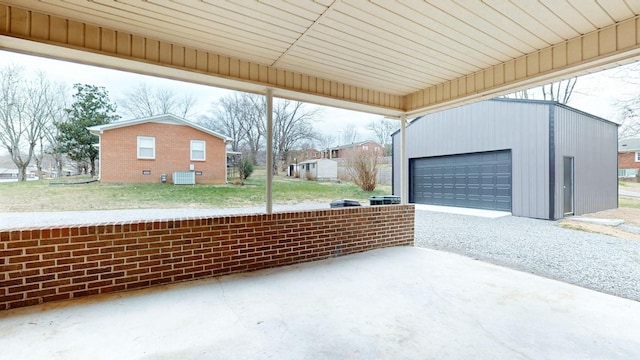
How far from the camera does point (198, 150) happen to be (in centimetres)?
339

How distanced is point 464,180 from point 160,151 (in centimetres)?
935

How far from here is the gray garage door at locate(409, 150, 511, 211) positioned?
8852 millimetres

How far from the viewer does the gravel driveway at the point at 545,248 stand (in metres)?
3.57

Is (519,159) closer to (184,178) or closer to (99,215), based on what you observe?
(184,178)

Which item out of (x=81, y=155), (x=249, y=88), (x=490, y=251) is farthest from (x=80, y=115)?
(x=490, y=251)

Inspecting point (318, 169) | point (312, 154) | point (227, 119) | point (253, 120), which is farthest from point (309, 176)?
point (227, 119)

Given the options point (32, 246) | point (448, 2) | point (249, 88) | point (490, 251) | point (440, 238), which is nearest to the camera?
point (448, 2)

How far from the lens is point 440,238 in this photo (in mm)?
5730

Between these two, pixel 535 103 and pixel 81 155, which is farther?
pixel 535 103

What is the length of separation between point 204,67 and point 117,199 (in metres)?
1.67

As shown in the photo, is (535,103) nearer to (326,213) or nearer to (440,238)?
(440,238)

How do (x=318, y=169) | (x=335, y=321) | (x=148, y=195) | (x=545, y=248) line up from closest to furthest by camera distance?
(x=335, y=321)
(x=148, y=195)
(x=318, y=169)
(x=545, y=248)

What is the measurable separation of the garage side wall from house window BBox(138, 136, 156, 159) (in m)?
7.36

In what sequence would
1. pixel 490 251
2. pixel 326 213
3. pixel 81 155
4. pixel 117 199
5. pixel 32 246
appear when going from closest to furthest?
pixel 32 246
pixel 81 155
pixel 117 199
pixel 326 213
pixel 490 251
